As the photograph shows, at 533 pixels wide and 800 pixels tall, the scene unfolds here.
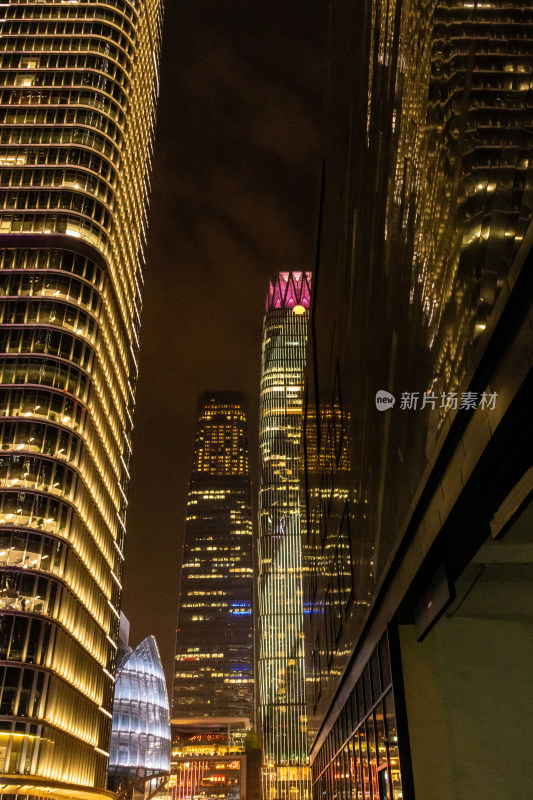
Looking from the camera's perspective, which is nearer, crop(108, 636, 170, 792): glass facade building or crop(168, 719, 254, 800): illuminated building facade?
crop(108, 636, 170, 792): glass facade building

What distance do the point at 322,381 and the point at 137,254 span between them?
5615 cm

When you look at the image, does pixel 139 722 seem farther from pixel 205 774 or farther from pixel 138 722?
pixel 205 774

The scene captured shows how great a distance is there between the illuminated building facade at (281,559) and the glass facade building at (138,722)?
3608cm

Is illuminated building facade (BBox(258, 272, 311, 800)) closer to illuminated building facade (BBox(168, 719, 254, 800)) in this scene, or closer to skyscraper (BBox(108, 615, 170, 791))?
illuminated building facade (BBox(168, 719, 254, 800))

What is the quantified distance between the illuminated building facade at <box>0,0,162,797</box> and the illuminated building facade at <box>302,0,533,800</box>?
34.8 metres

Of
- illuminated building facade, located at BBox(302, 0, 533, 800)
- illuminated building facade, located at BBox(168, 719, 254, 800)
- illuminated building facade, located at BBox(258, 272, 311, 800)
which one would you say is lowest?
illuminated building facade, located at BBox(302, 0, 533, 800)

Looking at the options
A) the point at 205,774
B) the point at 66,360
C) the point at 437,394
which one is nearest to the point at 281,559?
the point at 205,774

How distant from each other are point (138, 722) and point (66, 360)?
69267 mm

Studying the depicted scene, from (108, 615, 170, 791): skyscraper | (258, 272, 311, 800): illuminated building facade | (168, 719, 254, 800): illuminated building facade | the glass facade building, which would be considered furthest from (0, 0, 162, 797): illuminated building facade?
(168, 719, 254, 800): illuminated building facade

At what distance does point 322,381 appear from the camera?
35500 millimetres

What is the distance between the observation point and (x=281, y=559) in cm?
15962

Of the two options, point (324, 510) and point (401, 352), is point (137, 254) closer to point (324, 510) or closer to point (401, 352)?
point (324, 510)

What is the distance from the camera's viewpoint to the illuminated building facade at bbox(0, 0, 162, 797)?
5291cm

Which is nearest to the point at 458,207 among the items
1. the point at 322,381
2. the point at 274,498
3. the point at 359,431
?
the point at 359,431
